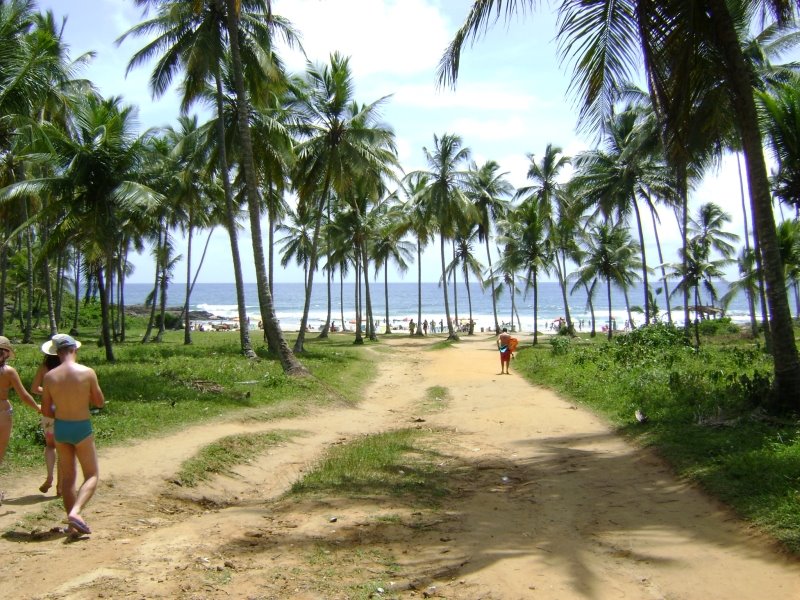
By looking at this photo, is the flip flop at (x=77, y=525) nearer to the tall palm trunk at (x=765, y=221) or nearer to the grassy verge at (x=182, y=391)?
the grassy verge at (x=182, y=391)

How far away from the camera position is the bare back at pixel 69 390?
530 cm

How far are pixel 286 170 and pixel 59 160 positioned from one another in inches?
275

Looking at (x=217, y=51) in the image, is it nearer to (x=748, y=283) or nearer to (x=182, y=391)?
(x=182, y=391)

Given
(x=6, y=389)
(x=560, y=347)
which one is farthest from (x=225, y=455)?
(x=560, y=347)

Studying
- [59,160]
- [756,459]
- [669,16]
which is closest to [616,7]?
[669,16]

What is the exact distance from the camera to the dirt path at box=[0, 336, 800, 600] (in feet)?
14.6

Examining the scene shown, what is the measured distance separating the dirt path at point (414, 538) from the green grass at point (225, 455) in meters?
0.17

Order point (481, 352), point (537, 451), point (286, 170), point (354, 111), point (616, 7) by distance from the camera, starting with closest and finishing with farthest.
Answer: point (616, 7), point (537, 451), point (286, 170), point (354, 111), point (481, 352)

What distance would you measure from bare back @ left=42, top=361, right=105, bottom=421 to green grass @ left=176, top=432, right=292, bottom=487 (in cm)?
249

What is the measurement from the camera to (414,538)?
5559 mm

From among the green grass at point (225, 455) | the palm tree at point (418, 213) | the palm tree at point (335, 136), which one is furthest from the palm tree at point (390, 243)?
the green grass at point (225, 455)

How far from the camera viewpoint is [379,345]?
32.2 meters

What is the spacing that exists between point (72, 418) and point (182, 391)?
7.40 m

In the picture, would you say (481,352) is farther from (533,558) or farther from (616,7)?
(533,558)
